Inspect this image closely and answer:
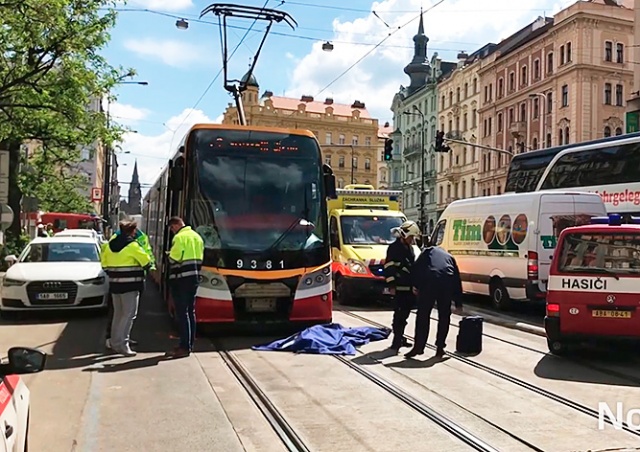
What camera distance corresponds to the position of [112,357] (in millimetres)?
9406

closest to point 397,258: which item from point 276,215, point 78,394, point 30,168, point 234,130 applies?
point 276,215

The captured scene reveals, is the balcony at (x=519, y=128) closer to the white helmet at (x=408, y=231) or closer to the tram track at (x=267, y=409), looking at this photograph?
the white helmet at (x=408, y=231)

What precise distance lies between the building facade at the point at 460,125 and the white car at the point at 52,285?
59031 millimetres

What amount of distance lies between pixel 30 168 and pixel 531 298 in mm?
19606

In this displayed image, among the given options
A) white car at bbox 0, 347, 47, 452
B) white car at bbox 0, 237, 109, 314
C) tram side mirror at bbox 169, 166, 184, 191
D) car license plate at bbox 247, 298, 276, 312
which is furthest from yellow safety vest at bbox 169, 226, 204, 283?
white car at bbox 0, 347, 47, 452

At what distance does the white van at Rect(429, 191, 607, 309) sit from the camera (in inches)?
587

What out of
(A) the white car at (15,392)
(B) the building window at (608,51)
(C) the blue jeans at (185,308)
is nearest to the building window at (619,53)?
(B) the building window at (608,51)

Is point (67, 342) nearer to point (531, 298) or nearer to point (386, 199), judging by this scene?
point (531, 298)

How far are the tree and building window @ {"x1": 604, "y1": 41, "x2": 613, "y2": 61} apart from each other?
128 feet

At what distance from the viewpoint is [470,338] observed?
10102 mm

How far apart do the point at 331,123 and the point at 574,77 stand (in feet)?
190

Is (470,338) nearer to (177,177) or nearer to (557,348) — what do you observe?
(557,348)

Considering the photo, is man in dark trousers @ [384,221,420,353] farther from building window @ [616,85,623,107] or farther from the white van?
building window @ [616,85,623,107]

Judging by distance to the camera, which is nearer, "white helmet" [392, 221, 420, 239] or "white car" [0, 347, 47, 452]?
"white car" [0, 347, 47, 452]
